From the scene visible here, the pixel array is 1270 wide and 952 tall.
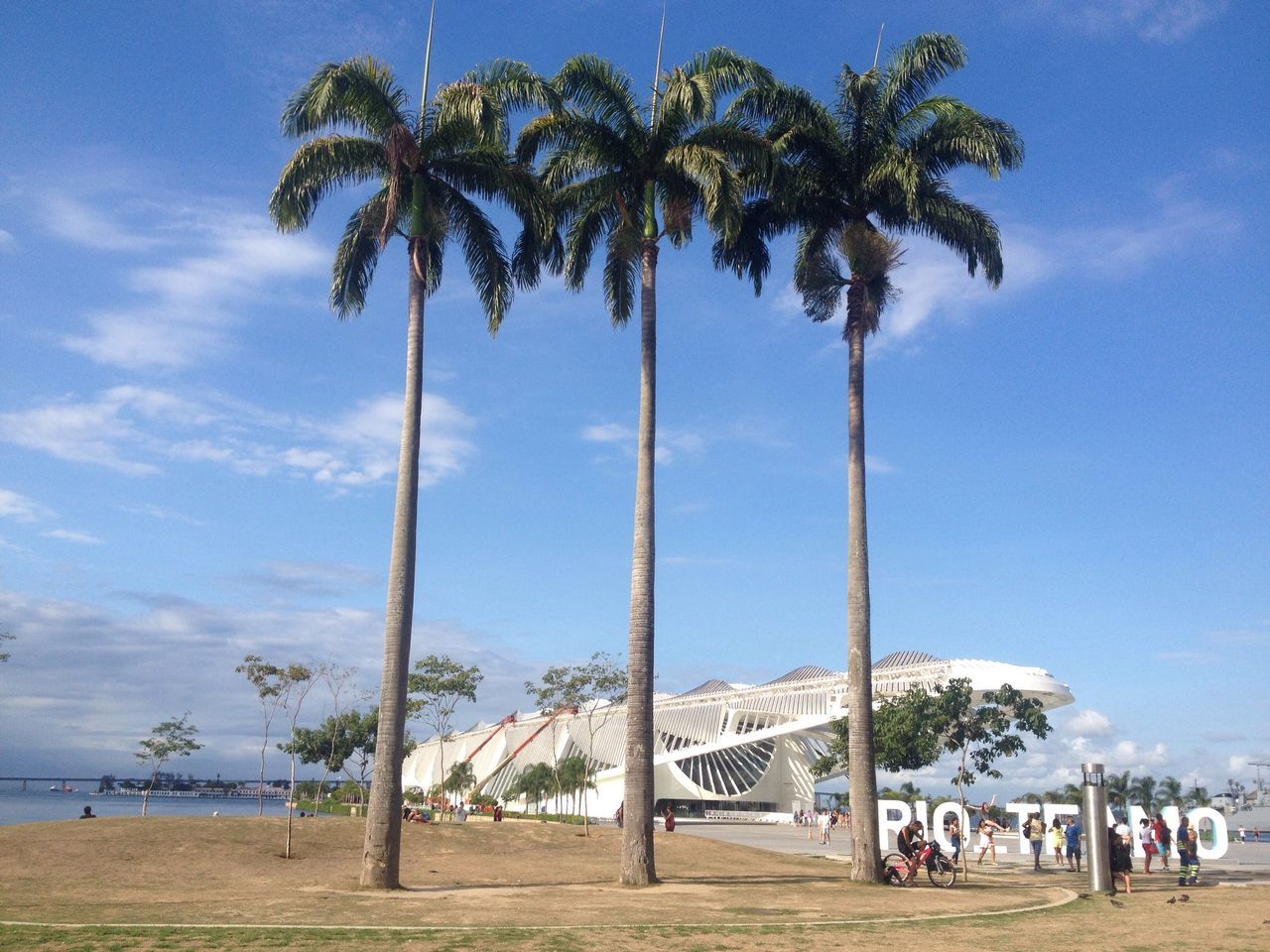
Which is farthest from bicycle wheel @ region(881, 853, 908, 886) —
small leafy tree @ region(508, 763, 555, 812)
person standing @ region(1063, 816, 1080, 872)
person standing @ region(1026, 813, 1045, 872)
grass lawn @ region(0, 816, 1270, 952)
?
small leafy tree @ region(508, 763, 555, 812)

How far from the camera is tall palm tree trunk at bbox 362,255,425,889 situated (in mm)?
21609

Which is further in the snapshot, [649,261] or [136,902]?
[649,261]

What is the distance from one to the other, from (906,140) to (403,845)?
23.6m

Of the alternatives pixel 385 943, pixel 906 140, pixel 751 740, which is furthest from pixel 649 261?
pixel 751 740

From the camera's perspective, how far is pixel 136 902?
18.8 m

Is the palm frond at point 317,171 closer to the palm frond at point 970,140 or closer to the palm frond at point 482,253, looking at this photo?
the palm frond at point 482,253

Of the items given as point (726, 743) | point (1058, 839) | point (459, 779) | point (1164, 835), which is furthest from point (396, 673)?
point (459, 779)

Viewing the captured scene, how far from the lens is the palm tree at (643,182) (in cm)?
2319

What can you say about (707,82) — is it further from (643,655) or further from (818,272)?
(643,655)

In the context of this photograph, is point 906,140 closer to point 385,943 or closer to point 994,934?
point 994,934

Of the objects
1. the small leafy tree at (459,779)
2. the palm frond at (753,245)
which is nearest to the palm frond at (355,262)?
the palm frond at (753,245)

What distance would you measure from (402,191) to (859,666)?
14681 millimetres

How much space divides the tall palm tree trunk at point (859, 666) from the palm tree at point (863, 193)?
0.9 inches

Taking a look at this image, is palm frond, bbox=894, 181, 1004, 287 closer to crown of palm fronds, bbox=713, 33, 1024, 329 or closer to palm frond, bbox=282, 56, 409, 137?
crown of palm fronds, bbox=713, 33, 1024, 329
